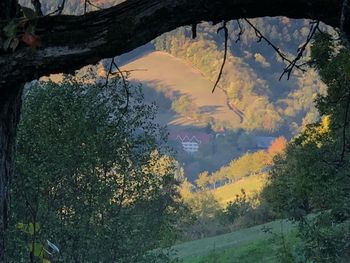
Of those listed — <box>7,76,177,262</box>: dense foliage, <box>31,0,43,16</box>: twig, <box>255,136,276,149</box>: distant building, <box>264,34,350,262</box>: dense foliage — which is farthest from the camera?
<box>255,136,276,149</box>: distant building

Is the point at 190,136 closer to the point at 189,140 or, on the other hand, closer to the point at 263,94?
the point at 189,140

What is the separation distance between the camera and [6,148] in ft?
8.77

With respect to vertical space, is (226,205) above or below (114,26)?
below

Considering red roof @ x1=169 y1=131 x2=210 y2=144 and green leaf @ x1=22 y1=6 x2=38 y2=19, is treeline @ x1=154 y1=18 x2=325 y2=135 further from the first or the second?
green leaf @ x1=22 y1=6 x2=38 y2=19

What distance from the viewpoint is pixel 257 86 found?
197250mm

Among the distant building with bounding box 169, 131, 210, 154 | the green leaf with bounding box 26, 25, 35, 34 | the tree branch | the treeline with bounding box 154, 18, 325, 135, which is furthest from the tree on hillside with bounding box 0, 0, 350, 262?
the treeline with bounding box 154, 18, 325, 135

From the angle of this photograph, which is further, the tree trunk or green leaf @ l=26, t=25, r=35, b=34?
the tree trunk

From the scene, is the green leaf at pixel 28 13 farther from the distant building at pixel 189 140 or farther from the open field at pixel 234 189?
the distant building at pixel 189 140

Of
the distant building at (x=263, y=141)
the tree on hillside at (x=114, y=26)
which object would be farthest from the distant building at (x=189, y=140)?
the tree on hillside at (x=114, y=26)

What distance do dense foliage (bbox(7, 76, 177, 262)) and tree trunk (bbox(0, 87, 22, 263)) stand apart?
11.5 metres

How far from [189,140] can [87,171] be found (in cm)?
15981

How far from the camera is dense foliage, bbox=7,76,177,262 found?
1538 cm

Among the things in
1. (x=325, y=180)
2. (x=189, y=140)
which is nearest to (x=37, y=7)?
(x=325, y=180)

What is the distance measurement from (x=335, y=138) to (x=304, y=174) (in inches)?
56.1
